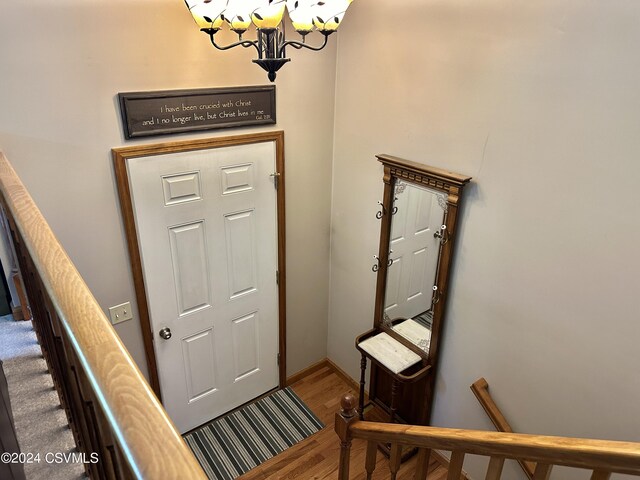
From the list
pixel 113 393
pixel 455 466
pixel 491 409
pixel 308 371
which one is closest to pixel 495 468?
pixel 455 466

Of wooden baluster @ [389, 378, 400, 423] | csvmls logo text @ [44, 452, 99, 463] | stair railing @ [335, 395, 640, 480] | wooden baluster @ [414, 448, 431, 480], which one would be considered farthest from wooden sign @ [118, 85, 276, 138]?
wooden baluster @ [414, 448, 431, 480]

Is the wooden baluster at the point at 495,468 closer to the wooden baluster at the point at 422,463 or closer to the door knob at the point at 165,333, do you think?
the wooden baluster at the point at 422,463

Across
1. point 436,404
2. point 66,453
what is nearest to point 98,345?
point 66,453

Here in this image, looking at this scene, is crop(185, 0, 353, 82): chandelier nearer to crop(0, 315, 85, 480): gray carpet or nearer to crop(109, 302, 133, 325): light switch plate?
crop(0, 315, 85, 480): gray carpet

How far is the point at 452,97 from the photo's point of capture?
229cm

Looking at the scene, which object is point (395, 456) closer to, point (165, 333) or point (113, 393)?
point (113, 393)

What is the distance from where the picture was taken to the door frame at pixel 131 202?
2.34 meters

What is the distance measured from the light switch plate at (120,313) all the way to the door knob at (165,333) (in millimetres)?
233

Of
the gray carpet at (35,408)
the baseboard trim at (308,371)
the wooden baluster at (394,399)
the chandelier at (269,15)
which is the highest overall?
the chandelier at (269,15)

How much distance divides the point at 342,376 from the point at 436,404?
0.98m

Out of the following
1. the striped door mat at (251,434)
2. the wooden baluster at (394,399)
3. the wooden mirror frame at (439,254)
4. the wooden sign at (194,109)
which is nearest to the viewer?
the wooden sign at (194,109)

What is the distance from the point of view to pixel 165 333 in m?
2.80

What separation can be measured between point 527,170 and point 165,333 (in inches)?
87.5

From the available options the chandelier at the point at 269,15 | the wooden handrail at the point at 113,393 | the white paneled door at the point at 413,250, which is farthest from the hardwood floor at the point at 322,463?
the chandelier at the point at 269,15
